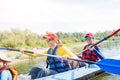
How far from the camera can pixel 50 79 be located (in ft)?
19.7

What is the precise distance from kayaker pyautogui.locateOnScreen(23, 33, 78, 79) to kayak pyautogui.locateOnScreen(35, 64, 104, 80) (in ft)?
0.36

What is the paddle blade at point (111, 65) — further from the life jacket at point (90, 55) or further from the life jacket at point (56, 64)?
the life jacket at point (90, 55)

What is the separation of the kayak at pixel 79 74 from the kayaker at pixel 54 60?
0.11 metres

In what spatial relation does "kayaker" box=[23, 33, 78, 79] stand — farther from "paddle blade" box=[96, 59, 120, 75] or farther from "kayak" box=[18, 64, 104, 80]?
"paddle blade" box=[96, 59, 120, 75]

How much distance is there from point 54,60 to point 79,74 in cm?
130

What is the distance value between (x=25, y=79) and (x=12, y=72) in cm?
137

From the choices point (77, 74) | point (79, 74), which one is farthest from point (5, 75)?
point (79, 74)

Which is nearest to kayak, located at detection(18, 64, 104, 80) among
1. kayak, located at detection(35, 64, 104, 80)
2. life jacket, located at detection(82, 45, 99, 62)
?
kayak, located at detection(35, 64, 104, 80)

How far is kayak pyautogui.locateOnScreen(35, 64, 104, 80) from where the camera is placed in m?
6.21

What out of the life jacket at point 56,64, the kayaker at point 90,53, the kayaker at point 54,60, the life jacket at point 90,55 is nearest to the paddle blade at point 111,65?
the kayaker at point 54,60

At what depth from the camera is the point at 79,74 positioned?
7141 millimetres

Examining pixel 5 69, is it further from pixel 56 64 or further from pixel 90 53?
pixel 90 53

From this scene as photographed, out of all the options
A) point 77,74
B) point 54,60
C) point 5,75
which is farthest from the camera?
point 77,74

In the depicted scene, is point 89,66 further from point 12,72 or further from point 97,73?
point 12,72
